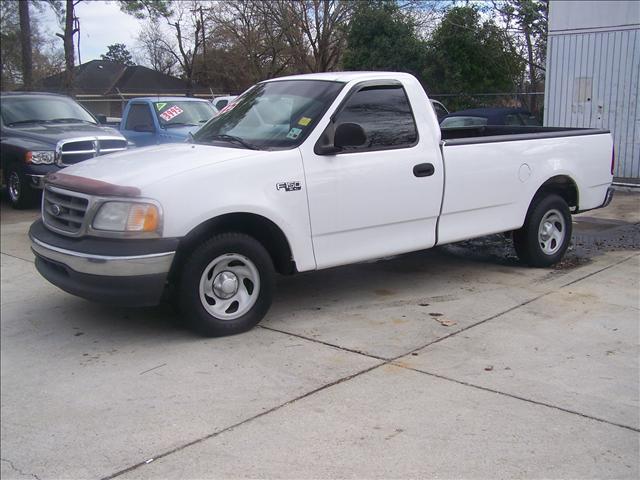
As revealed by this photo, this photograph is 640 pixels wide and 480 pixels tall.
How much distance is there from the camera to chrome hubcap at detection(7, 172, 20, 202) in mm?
11087

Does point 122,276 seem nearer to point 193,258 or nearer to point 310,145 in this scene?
point 193,258

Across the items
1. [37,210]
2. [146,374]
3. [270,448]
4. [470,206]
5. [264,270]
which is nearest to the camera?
[270,448]

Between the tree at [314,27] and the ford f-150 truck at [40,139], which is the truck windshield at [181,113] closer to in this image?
the ford f-150 truck at [40,139]

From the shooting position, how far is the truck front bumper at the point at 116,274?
4.71 m

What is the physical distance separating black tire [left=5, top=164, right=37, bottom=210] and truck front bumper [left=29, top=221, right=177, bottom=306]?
262 inches

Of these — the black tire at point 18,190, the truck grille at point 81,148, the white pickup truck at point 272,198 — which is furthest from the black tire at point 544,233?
the black tire at point 18,190

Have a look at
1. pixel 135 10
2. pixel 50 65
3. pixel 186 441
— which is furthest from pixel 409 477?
pixel 50 65

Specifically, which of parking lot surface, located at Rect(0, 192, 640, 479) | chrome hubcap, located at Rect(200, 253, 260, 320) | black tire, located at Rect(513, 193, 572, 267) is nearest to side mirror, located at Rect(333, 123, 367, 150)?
chrome hubcap, located at Rect(200, 253, 260, 320)

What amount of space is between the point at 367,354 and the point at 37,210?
27.1ft

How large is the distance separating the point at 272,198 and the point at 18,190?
24.6ft

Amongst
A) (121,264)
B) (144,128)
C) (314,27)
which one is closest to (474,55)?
(314,27)

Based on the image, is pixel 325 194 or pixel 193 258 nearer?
pixel 193 258

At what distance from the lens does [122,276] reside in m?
4.71

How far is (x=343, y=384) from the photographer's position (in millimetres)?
4406
